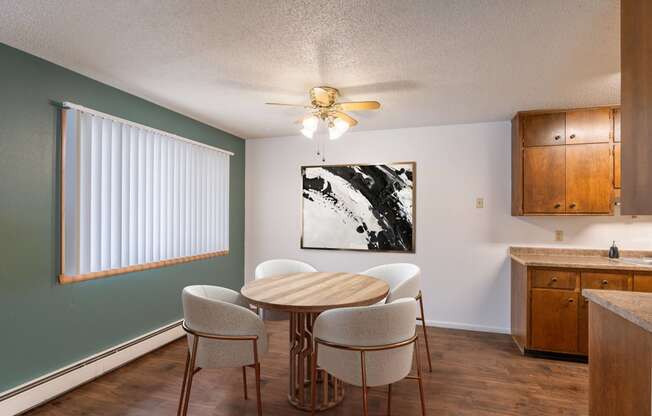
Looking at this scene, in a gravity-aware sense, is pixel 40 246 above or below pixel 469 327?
above

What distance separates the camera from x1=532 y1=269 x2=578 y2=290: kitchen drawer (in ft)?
10.2

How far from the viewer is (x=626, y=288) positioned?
2.94m

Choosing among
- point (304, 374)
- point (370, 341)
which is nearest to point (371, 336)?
point (370, 341)

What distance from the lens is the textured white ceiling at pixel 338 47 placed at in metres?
1.78

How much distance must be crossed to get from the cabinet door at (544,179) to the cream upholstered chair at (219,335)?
2.90m

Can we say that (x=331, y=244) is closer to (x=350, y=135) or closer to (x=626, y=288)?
(x=350, y=135)

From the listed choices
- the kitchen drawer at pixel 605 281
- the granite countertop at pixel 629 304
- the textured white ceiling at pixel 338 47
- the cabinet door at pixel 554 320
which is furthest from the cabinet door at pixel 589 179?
the granite countertop at pixel 629 304

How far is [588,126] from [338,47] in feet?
8.73

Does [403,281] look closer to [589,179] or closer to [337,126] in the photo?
[337,126]

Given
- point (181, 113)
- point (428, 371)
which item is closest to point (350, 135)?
point (181, 113)

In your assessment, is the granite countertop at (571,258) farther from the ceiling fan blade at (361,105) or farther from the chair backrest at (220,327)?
the chair backrest at (220,327)

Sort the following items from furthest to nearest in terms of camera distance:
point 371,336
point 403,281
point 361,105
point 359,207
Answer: point 359,207, point 403,281, point 361,105, point 371,336

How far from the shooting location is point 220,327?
1.98 m

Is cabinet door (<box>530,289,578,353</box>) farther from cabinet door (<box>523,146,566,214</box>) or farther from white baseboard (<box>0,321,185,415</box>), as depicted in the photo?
white baseboard (<box>0,321,185,415</box>)
